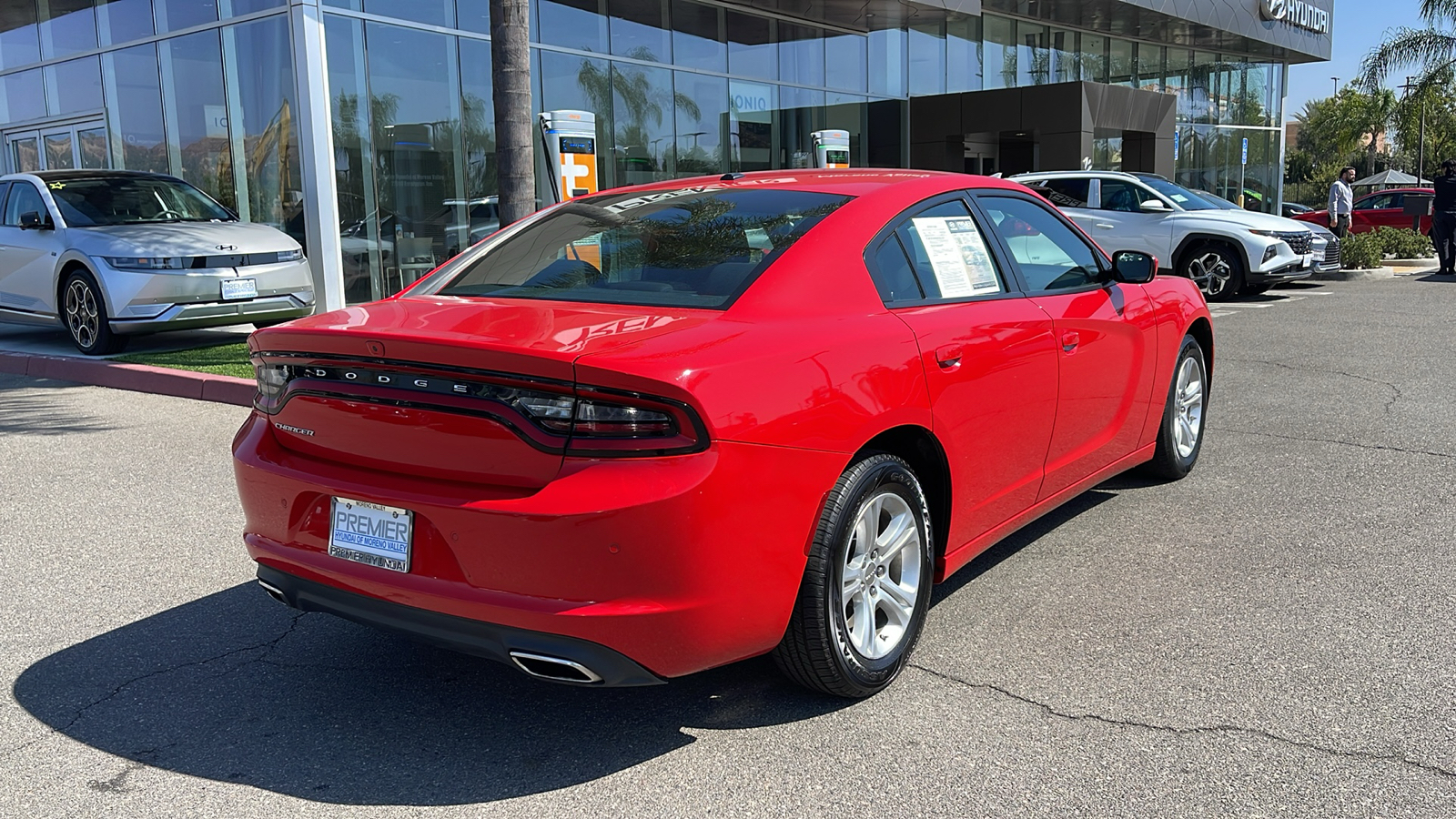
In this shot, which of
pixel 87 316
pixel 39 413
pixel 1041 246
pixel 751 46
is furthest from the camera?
pixel 751 46

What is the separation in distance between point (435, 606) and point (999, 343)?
2046 millimetres

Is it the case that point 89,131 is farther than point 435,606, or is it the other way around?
point 89,131

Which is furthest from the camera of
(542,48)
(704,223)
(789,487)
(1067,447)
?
(542,48)

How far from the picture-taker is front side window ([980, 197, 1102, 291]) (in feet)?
14.3

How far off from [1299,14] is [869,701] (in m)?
35.6

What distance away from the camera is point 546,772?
299 cm

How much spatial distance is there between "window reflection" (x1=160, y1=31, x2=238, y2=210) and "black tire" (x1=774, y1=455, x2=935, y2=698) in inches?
542

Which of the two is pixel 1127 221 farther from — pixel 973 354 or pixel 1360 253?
pixel 973 354

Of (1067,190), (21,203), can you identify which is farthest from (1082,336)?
(1067,190)

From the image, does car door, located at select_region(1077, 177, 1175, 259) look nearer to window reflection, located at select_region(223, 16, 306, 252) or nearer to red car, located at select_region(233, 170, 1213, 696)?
window reflection, located at select_region(223, 16, 306, 252)

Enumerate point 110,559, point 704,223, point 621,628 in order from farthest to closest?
point 110,559
point 704,223
point 621,628

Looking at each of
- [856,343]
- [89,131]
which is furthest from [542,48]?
[856,343]

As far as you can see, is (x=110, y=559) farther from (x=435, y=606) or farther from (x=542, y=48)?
(x=542, y=48)

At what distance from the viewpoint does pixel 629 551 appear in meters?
2.73
